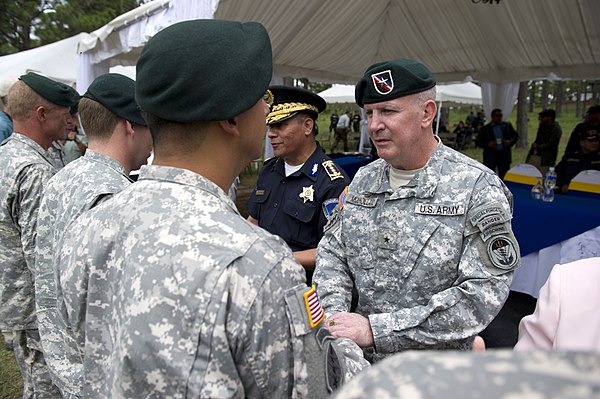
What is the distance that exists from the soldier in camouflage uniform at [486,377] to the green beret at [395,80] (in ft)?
5.15

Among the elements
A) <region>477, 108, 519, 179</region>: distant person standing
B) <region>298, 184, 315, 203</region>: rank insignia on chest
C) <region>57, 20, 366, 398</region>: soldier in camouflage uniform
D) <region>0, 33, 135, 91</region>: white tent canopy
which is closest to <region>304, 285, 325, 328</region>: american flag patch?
<region>57, 20, 366, 398</region>: soldier in camouflage uniform

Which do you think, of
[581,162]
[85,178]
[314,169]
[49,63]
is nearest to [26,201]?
[85,178]

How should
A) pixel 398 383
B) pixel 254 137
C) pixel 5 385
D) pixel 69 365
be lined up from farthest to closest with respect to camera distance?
1. pixel 5 385
2. pixel 69 365
3. pixel 254 137
4. pixel 398 383

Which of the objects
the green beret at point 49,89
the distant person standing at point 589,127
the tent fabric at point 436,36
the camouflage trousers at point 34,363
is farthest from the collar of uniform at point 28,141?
the distant person standing at point 589,127

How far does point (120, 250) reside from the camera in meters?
0.97

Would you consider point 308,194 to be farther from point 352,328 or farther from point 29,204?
point 29,204

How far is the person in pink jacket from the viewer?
98 cm

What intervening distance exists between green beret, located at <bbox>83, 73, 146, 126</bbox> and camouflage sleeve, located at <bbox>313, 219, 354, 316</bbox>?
1019 millimetres

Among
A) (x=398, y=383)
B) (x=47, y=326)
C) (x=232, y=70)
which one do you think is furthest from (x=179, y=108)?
(x=47, y=326)

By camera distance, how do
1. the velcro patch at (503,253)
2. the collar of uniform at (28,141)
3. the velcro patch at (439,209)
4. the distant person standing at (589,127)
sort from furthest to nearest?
the distant person standing at (589,127) < the collar of uniform at (28,141) < the velcro patch at (439,209) < the velcro patch at (503,253)

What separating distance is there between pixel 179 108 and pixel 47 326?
1658mm

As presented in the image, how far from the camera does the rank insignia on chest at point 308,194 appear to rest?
275 centimetres

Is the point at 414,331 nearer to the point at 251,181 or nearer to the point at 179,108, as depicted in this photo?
the point at 179,108

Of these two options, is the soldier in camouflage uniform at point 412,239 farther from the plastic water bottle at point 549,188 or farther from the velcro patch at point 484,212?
the plastic water bottle at point 549,188
